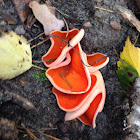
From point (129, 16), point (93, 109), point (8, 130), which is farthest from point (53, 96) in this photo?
point (129, 16)

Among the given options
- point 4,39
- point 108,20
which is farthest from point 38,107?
point 108,20

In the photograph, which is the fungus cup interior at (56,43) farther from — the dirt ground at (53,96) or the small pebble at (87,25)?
the small pebble at (87,25)

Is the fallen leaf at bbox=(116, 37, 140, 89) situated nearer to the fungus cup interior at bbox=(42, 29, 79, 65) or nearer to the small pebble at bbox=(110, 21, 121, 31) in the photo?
the small pebble at bbox=(110, 21, 121, 31)

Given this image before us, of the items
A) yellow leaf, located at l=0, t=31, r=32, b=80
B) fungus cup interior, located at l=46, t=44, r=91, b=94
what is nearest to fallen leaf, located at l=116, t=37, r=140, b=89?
fungus cup interior, located at l=46, t=44, r=91, b=94

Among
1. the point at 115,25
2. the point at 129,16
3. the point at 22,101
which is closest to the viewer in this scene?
the point at 22,101

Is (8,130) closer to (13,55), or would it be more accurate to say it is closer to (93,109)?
(13,55)

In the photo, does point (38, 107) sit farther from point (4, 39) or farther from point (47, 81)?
point (4, 39)
